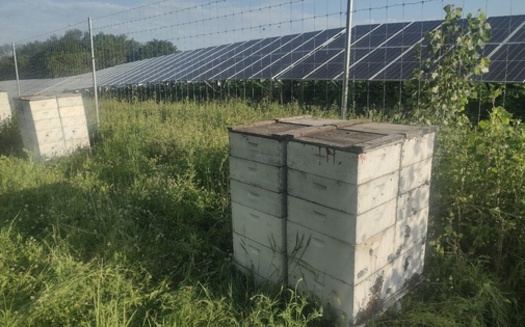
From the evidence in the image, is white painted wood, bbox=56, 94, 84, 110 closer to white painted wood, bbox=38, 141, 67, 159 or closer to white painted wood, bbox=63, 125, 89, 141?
white painted wood, bbox=63, 125, 89, 141

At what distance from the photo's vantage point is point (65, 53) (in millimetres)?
17016

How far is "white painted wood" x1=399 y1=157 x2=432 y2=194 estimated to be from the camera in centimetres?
279

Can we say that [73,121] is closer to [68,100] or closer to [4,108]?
[68,100]

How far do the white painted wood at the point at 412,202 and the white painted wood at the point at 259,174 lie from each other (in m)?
0.85

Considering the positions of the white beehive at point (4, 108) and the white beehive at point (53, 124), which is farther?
the white beehive at point (4, 108)

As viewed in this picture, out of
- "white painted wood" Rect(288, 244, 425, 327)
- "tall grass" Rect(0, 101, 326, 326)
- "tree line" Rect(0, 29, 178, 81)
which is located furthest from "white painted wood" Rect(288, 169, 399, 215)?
"tree line" Rect(0, 29, 178, 81)

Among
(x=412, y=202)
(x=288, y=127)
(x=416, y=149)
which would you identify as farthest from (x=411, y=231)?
(x=288, y=127)

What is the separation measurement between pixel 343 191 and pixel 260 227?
85 centimetres

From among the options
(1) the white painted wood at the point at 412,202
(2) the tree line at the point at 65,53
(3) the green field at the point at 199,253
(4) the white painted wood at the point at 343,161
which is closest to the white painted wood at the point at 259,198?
(4) the white painted wood at the point at 343,161

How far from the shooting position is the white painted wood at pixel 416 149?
2756 mm

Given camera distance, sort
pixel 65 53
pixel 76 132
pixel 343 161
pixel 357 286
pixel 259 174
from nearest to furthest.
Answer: pixel 343 161 → pixel 357 286 → pixel 259 174 → pixel 76 132 → pixel 65 53

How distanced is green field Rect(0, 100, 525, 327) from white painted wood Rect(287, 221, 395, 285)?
0.30 meters

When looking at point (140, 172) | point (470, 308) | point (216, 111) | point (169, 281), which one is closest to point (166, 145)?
point (140, 172)

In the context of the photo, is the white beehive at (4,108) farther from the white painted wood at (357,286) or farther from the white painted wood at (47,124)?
the white painted wood at (357,286)
